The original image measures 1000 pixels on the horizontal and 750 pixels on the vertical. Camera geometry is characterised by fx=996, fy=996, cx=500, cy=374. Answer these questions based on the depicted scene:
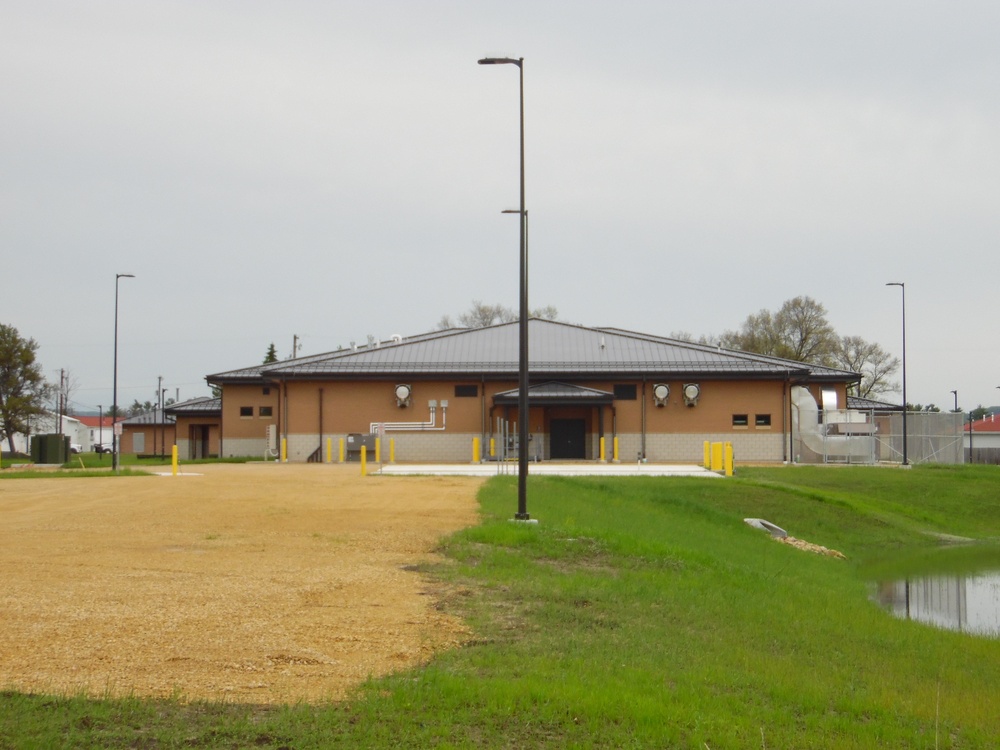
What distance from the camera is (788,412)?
46.4 metres

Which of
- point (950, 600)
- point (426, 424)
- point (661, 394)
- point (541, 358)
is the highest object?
point (541, 358)

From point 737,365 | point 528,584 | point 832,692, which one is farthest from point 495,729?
point 737,365

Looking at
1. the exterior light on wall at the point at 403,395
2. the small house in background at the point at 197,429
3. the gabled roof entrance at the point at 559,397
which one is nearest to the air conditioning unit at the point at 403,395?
the exterior light on wall at the point at 403,395

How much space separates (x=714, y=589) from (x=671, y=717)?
6213 mm

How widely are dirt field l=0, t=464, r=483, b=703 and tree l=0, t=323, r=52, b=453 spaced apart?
53.5m

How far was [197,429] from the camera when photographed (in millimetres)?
60281

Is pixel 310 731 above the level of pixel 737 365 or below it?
below

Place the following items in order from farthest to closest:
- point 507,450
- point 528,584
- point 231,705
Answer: point 507,450, point 528,584, point 231,705

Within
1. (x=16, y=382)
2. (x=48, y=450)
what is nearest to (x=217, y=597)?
(x=48, y=450)

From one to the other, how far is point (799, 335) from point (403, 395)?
42.1 meters

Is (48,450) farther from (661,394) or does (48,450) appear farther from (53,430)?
(53,430)

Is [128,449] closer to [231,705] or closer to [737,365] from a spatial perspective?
[737,365]

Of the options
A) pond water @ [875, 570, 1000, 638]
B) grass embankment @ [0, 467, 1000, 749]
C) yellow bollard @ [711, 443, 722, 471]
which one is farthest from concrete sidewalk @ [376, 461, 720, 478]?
grass embankment @ [0, 467, 1000, 749]

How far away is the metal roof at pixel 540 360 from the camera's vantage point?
152 ft
